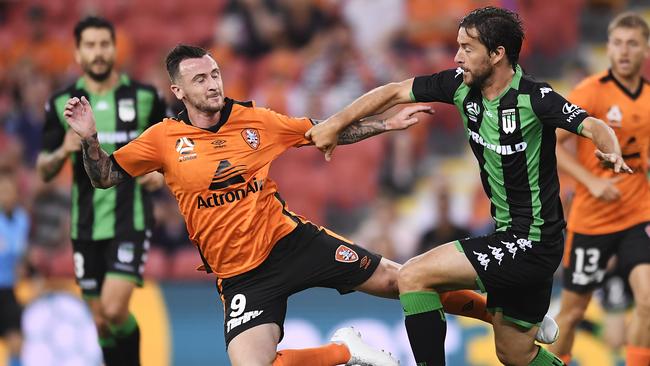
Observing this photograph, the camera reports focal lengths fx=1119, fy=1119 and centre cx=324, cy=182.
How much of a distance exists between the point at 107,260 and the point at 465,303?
9.67ft

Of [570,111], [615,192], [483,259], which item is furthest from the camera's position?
[615,192]

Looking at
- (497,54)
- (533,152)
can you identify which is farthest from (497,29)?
(533,152)

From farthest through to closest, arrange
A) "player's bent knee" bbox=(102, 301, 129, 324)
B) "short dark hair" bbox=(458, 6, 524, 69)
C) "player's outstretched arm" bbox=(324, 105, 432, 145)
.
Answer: "player's bent knee" bbox=(102, 301, 129, 324), "player's outstretched arm" bbox=(324, 105, 432, 145), "short dark hair" bbox=(458, 6, 524, 69)

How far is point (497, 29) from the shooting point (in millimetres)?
6184

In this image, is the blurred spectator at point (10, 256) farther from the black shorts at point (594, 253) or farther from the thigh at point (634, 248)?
the thigh at point (634, 248)

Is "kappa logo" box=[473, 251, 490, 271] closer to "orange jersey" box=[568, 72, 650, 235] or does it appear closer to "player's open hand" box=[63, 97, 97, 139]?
Result: "orange jersey" box=[568, 72, 650, 235]

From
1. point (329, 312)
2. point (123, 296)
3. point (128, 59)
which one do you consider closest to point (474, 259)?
point (123, 296)

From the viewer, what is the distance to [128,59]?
46.5 feet

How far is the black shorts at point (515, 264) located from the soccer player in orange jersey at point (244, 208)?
0.52m

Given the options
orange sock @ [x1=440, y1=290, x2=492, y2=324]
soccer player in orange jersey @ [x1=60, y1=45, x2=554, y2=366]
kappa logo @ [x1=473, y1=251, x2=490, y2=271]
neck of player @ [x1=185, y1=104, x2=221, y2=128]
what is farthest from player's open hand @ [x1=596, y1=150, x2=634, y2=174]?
neck of player @ [x1=185, y1=104, x2=221, y2=128]

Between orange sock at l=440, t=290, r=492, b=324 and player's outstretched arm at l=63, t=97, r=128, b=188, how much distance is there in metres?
2.12

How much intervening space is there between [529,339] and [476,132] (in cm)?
130

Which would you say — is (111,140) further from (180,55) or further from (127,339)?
(180,55)

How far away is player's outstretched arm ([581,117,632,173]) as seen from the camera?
5.84 m
